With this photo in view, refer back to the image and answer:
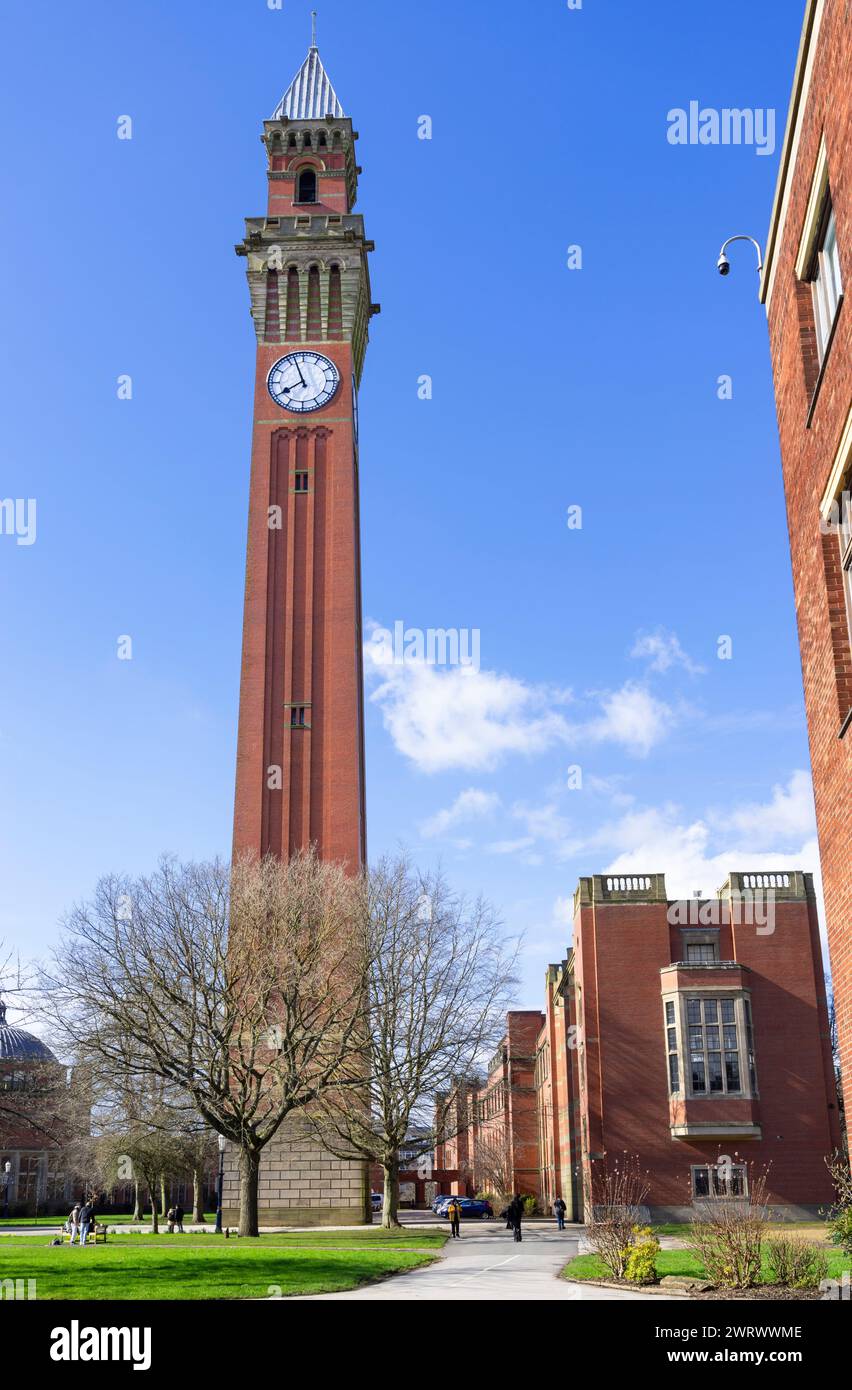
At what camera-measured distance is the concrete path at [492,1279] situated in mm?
19000

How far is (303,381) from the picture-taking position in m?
62.0

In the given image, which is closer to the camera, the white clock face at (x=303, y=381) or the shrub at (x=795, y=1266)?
the shrub at (x=795, y=1266)

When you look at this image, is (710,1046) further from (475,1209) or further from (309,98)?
(309,98)

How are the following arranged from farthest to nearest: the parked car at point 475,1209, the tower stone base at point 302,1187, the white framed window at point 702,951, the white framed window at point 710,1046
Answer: the parked car at point 475,1209 < the white framed window at point 702,951 < the white framed window at point 710,1046 < the tower stone base at point 302,1187

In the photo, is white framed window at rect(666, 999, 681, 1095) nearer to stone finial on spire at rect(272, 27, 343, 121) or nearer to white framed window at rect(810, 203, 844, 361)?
white framed window at rect(810, 203, 844, 361)

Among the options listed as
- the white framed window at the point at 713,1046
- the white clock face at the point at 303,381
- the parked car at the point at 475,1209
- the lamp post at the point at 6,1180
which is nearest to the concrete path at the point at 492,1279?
the white framed window at the point at 713,1046

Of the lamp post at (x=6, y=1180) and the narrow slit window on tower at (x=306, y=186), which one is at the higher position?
the narrow slit window on tower at (x=306, y=186)

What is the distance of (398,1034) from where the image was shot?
148 feet

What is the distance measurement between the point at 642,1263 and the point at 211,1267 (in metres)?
8.60

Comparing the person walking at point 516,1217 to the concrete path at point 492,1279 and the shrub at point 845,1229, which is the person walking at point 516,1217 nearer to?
the concrete path at point 492,1279

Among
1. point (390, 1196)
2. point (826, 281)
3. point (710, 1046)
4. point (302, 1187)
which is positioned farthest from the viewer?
point (710, 1046)

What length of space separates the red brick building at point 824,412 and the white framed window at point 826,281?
0.7 inches

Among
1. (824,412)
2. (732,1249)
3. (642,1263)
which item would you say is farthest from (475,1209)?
(824,412)
